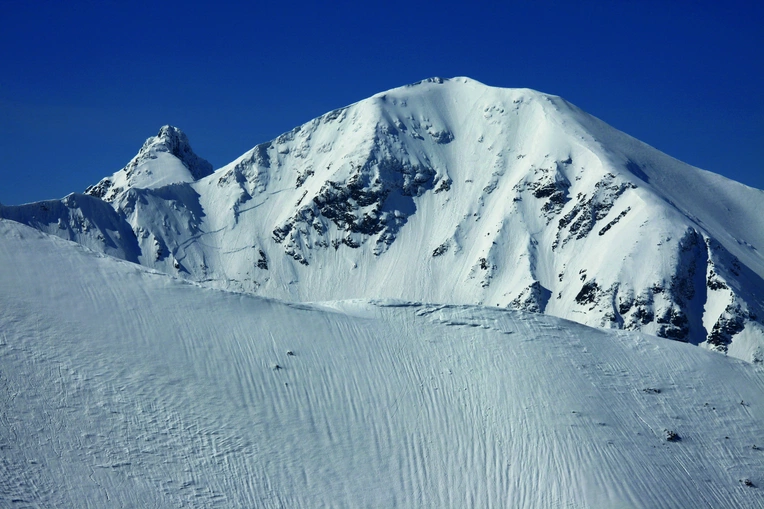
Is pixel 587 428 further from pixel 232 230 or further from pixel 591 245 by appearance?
pixel 232 230

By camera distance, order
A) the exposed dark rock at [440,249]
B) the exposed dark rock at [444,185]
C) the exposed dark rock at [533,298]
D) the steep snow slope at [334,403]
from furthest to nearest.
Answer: the exposed dark rock at [444,185]
the exposed dark rock at [440,249]
the exposed dark rock at [533,298]
the steep snow slope at [334,403]

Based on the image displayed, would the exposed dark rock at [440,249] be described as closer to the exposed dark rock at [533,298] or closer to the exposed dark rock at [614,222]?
the exposed dark rock at [533,298]

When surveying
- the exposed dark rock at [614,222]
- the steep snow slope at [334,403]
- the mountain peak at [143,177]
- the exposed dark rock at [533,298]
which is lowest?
the steep snow slope at [334,403]

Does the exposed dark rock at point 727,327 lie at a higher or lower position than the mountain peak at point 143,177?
lower

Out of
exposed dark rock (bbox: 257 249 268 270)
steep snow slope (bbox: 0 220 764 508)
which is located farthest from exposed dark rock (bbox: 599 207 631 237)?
steep snow slope (bbox: 0 220 764 508)

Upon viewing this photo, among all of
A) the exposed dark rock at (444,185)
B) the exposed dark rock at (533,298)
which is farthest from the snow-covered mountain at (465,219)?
the exposed dark rock at (533,298)

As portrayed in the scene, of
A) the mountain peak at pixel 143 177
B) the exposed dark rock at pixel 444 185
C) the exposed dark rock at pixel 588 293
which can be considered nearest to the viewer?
the exposed dark rock at pixel 588 293

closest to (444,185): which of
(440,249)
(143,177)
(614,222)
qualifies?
(440,249)

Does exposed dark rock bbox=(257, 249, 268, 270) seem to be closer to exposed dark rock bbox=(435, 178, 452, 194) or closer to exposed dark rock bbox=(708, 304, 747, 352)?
exposed dark rock bbox=(435, 178, 452, 194)
